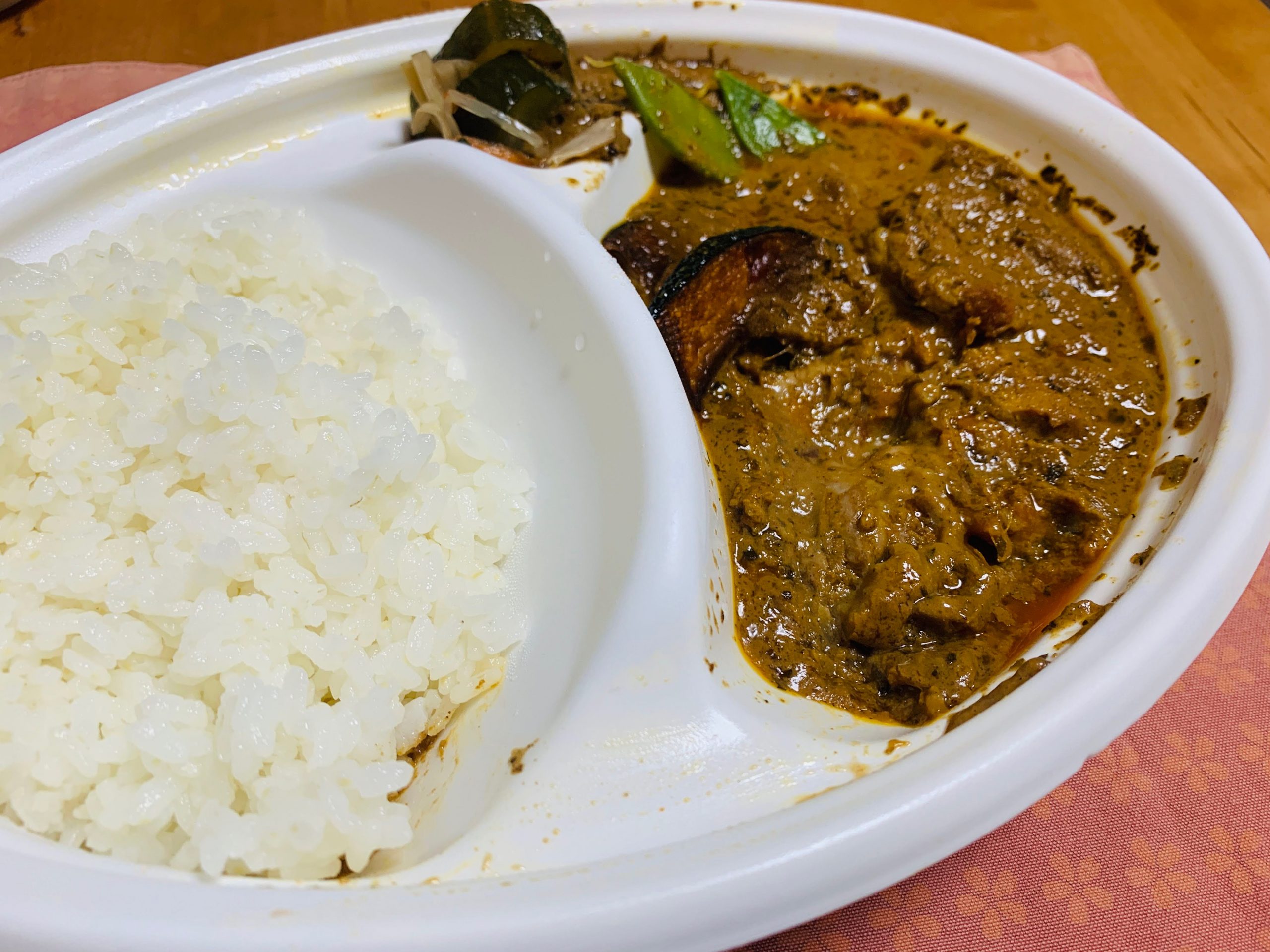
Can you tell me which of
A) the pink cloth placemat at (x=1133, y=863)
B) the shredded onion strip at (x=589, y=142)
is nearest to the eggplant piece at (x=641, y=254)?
the shredded onion strip at (x=589, y=142)

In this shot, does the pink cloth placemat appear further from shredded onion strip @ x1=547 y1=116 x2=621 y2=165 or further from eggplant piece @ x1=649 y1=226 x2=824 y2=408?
shredded onion strip @ x1=547 y1=116 x2=621 y2=165

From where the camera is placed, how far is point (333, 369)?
1551mm

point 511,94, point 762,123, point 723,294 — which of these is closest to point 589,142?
point 511,94

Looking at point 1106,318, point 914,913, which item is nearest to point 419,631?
point 914,913

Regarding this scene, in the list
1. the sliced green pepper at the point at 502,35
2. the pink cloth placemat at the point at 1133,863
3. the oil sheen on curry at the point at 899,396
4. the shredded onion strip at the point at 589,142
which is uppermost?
the sliced green pepper at the point at 502,35

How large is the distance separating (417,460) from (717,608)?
627 millimetres

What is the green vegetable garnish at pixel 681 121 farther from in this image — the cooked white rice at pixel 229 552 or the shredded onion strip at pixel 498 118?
the cooked white rice at pixel 229 552

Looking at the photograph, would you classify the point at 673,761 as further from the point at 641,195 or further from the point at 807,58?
the point at 807,58

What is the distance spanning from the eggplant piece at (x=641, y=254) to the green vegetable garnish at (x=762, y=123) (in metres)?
0.50

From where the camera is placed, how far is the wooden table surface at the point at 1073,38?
2303 millimetres

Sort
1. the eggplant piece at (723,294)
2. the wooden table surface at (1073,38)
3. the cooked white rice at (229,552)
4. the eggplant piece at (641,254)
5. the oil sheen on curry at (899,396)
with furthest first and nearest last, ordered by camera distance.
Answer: the wooden table surface at (1073,38), the eggplant piece at (641,254), the eggplant piece at (723,294), the oil sheen on curry at (899,396), the cooked white rice at (229,552)

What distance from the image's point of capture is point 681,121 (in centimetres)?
212

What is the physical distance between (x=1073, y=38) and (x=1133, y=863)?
8.70 ft

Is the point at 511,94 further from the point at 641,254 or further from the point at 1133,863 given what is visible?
the point at 1133,863
